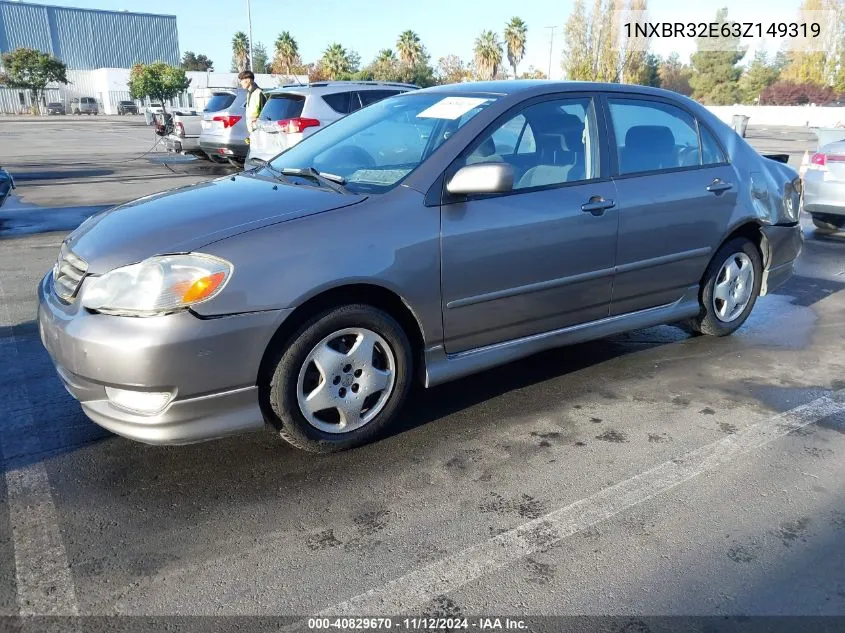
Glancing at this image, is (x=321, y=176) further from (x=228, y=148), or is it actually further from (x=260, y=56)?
(x=260, y=56)

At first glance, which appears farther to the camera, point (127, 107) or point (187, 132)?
point (127, 107)

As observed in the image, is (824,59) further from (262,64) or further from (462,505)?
(262,64)

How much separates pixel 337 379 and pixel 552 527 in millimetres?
1093

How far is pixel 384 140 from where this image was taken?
3768 mm

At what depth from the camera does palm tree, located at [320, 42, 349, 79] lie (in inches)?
2501

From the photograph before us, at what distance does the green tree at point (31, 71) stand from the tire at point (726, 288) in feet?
224

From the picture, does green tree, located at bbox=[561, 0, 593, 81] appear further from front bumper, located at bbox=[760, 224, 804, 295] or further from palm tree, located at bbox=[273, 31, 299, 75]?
front bumper, located at bbox=[760, 224, 804, 295]

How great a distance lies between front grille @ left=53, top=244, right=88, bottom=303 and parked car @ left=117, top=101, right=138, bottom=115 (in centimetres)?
6887

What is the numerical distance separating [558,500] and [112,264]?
2.03 m

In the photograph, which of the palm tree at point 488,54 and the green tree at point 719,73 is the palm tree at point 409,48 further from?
the green tree at point 719,73

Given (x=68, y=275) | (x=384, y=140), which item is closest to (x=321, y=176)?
(x=384, y=140)

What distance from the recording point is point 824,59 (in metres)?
58.8

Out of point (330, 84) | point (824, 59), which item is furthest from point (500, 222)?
point (824, 59)

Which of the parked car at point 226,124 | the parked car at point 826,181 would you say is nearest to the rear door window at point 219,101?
the parked car at point 226,124
